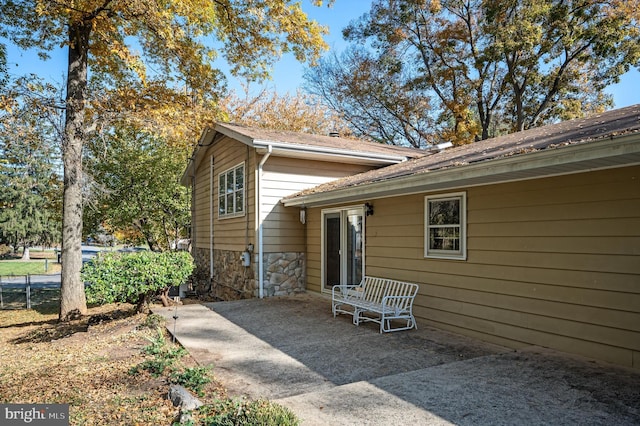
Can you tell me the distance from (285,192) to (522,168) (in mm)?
6081

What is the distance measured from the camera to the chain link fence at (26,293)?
12.0m

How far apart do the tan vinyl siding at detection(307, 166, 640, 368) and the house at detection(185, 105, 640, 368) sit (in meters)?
0.01

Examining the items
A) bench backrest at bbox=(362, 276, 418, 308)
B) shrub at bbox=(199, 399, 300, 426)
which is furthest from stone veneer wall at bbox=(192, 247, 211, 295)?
shrub at bbox=(199, 399, 300, 426)

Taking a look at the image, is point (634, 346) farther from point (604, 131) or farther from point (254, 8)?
point (254, 8)

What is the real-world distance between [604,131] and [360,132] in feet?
62.3

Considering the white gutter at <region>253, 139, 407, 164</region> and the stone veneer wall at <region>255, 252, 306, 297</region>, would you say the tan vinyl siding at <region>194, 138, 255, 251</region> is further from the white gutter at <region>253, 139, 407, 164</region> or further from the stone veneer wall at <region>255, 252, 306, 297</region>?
the white gutter at <region>253, 139, 407, 164</region>

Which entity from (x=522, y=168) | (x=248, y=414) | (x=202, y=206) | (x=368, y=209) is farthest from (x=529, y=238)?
(x=202, y=206)

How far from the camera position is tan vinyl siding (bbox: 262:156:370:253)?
31.0 feet

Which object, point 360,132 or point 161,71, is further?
point 360,132

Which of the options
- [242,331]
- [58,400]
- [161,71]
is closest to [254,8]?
[161,71]

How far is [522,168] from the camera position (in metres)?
4.43

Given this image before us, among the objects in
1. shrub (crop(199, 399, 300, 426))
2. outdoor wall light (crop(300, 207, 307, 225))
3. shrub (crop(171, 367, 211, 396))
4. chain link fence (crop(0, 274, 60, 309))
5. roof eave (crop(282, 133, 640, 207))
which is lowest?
A: chain link fence (crop(0, 274, 60, 309))

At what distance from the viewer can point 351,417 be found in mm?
2986

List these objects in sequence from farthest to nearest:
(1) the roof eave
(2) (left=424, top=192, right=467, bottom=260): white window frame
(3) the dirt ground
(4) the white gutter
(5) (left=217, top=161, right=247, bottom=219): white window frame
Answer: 1. (5) (left=217, top=161, right=247, bottom=219): white window frame
2. (4) the white gutter
3. (2) (left=424, top=192, right=467, bottom=260): white window frame
4. (1) the roof eave
5. (3) the dirt ground
